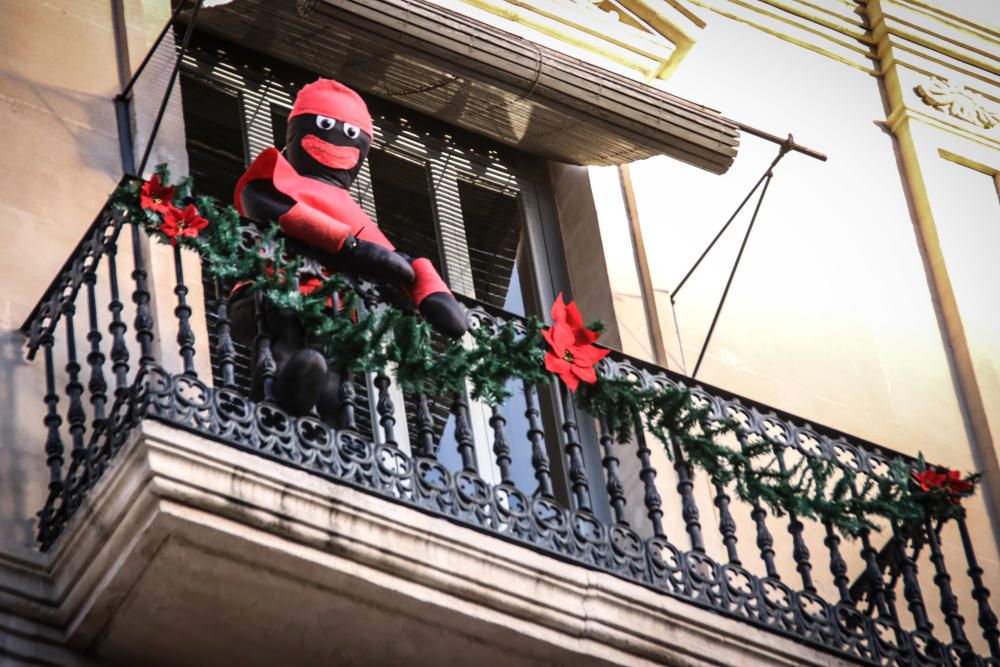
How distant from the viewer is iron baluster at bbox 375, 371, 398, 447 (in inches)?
303

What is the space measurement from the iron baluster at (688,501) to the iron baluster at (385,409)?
1229 millimetres

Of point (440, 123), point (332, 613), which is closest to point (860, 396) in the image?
point (440, 123)

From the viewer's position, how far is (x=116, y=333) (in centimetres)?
772

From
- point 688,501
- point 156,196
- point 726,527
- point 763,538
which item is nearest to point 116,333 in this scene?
point 156,196

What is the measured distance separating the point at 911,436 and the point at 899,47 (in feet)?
8.35

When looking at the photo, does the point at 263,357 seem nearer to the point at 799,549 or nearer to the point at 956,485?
the point at 799,549

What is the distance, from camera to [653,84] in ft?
36.6

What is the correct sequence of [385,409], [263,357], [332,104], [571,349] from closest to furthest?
[263,357]
[385,409]
[571,349]
[332,104]

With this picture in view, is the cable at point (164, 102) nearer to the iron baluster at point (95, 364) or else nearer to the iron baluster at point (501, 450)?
the iron baluster at point (95, 364)

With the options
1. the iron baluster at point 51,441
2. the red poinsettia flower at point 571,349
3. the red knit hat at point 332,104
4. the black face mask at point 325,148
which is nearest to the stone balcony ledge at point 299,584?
the iron baluster at point 51,441

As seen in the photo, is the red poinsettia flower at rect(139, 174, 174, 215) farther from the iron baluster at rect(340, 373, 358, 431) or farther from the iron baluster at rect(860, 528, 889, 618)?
the iron baluster at rect(860, 528, 889, 618)

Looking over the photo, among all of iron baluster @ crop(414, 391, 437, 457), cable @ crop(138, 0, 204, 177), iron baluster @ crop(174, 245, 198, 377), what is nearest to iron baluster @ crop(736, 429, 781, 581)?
iron baluster @ crop(414, 391, 437, 457)

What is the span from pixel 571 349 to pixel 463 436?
0.62 m

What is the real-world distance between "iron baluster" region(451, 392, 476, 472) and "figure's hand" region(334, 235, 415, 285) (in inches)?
19.2
